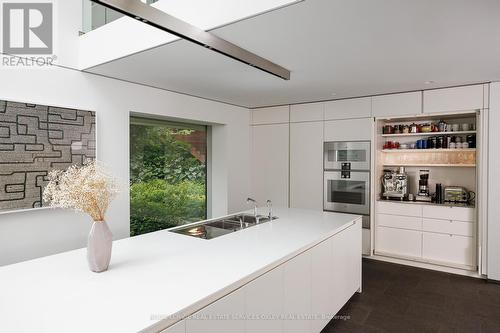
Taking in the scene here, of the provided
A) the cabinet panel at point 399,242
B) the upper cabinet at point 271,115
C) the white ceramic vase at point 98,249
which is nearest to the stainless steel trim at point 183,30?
the white ceramic vase at point 98,249

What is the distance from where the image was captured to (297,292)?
218cm

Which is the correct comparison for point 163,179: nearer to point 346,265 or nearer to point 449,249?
point 346,265

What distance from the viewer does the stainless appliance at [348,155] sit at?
4617 millimetres

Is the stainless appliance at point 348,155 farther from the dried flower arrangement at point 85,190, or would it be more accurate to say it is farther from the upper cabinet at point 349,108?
the dried flower arrangement at point 85,190

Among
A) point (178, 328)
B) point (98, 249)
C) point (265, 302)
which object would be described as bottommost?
point (265, 302)

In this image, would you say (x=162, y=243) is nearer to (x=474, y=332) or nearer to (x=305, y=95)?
(x=474, y=332)

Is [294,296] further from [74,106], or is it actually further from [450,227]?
[450,227]

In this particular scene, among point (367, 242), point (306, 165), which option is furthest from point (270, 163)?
point (367, 242)

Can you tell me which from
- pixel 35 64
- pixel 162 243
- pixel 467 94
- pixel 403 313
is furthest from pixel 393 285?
pixel 35 64

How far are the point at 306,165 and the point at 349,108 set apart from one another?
1112 mm

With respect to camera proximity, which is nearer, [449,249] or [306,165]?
[449,249]

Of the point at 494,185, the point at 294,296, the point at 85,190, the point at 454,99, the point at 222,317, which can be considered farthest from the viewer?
the point at 454,99

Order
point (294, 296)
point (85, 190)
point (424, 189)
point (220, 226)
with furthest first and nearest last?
point (424, 189), point (220, 226), point (294, 296), point (85, 190)

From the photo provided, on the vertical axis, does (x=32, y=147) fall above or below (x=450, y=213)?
above
